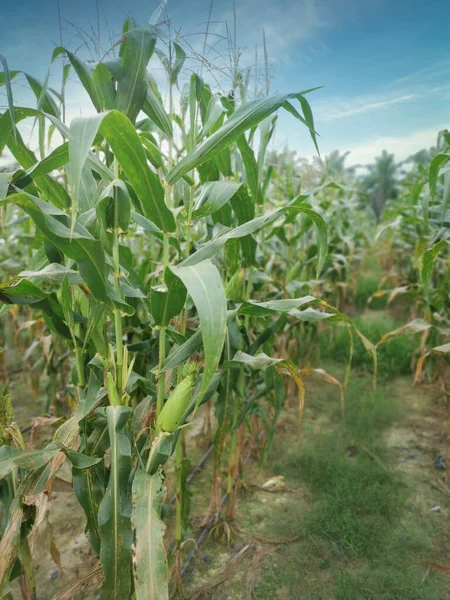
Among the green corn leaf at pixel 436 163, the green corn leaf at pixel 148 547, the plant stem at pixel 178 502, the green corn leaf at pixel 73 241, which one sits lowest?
the plant stem at pixel 178 502

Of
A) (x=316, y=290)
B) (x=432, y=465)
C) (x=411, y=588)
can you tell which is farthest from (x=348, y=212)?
(x=411, y=588)

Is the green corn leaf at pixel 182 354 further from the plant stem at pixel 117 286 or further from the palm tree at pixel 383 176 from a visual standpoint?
the palm tree at pixel 383 176

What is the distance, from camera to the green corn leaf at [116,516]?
A: 0.90 meters

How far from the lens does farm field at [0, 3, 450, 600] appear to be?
864 mm

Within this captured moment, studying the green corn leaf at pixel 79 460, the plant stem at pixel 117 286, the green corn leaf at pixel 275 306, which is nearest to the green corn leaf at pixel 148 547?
the green corn leaf at pixel 79 460

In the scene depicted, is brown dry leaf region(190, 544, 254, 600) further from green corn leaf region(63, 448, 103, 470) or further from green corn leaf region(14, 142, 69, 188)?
green corn leaf region(14, 142, 69, 188)

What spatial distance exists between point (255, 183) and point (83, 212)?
0.56m

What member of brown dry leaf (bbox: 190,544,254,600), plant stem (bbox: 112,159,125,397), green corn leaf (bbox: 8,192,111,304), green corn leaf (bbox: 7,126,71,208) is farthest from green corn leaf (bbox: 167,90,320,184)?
brown dry leaf (bbox: 190,544,254,600)

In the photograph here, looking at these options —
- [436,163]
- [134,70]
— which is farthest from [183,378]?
[436,163]

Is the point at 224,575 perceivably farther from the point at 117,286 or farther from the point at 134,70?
the point at 134,70

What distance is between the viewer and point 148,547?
81cm

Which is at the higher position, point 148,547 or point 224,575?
point 148,547

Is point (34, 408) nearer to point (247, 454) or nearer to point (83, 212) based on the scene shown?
point (247, 454)

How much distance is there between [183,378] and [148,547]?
351mm
